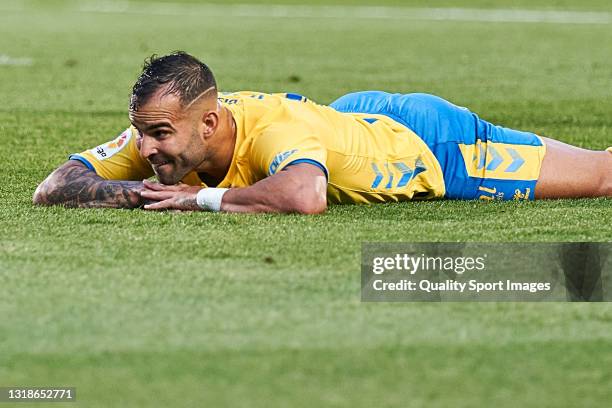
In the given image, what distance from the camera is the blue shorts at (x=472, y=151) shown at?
6.79 metres

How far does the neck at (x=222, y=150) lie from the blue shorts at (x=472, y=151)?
0.98 m

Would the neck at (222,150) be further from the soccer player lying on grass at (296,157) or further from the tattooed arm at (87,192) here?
the tattooed arm at (87,192)

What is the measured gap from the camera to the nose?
20.4 feet

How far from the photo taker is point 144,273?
5.06 m

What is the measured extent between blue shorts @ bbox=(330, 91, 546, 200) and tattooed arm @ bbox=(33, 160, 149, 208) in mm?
1448

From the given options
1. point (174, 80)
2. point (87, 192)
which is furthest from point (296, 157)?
point (87, 192)

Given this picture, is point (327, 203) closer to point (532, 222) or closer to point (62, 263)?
point (532, 222)

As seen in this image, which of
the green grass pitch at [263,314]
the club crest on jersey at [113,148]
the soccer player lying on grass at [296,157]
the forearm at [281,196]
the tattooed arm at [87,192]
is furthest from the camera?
the club crest on jersey at [113,148]

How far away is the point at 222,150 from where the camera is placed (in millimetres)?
6352

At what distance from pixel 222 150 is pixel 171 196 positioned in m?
0.34

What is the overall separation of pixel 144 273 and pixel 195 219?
104cm

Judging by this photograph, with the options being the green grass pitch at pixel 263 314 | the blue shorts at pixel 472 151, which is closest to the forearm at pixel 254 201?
the green grass pitch at pixel 263 314

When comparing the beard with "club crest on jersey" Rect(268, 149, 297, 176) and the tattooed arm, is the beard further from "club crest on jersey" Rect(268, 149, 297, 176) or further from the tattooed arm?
"club crest on jersey" Rect(268, 149, 297, 176)

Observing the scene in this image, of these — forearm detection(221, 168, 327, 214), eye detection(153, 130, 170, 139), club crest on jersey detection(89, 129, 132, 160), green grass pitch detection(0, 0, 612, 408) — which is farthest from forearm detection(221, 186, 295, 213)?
club crest on jersey detection(89, 129, 132, 160)
